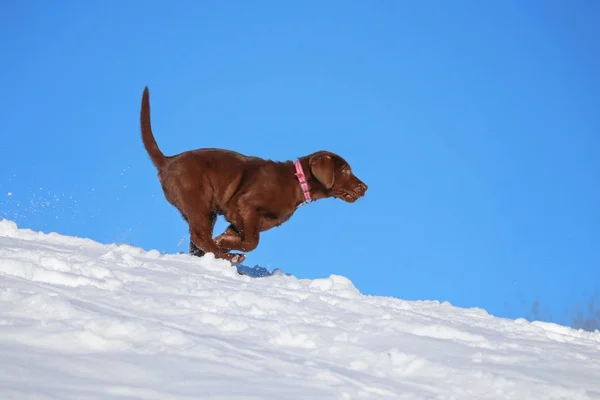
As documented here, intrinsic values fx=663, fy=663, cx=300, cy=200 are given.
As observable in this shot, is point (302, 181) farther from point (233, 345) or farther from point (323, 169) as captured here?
point (233, 345)

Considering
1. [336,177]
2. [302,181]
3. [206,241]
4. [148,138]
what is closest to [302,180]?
[302,181]

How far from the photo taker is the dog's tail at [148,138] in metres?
7.88

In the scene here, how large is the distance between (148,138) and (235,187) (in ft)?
A: 4.12

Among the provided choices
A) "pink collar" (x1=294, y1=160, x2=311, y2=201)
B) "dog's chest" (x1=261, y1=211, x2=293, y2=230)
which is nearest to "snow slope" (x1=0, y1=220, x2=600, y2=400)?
"dog's chest" (x1=261, y1=211, x2=293, y2=230)

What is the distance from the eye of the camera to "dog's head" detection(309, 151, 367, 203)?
25.6 feet

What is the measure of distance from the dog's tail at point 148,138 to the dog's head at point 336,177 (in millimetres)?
1795

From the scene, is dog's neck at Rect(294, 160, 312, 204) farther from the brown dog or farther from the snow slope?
the snow slope

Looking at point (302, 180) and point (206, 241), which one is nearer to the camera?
point (206, 241)

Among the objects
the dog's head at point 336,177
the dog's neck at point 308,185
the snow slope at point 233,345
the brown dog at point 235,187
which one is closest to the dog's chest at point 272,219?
the brown dog at point 235,187

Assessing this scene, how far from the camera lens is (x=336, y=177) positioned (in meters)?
8.02

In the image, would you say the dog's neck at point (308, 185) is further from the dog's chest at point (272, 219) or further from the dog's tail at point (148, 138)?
the dog's tail at point (148, 138)

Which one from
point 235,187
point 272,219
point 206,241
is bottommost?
point 206,241

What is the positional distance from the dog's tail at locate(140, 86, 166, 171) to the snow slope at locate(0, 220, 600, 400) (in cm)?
248

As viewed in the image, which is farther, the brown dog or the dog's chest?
the dog's chest
